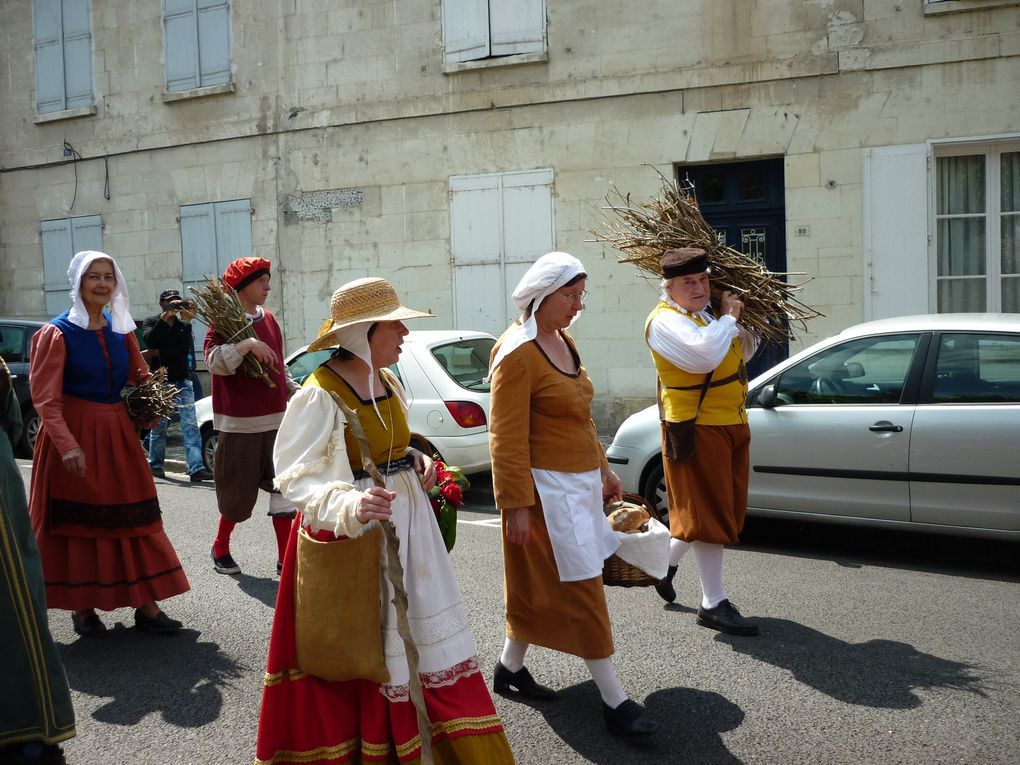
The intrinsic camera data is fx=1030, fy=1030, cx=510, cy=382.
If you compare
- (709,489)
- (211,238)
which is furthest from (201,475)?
(709,489)

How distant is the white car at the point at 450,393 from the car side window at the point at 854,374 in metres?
2.76

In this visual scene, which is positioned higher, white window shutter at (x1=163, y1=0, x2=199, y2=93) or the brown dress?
white window shutter at (x1=163, y1=0, x2=199, y2=93)

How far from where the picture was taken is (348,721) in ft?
10.4

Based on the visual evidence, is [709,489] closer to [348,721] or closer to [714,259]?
[714,259]

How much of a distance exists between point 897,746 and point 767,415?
3.26 m

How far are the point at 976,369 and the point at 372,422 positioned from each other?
443 centimetres

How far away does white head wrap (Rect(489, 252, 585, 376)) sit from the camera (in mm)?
3977

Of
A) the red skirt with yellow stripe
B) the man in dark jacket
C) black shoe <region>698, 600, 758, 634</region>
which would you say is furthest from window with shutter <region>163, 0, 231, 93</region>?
the red skirt with yellow stripe

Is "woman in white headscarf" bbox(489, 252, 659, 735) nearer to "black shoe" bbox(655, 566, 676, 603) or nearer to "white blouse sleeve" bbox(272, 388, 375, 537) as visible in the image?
"white blouse sleeve" bbox(272, 388, 375, 537)

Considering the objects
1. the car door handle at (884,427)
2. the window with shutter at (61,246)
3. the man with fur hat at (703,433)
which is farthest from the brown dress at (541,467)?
the window with shutter at (61,246)

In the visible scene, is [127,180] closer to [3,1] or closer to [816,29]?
[3,1]

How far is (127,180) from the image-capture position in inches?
629

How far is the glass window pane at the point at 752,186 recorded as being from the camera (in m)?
12.2

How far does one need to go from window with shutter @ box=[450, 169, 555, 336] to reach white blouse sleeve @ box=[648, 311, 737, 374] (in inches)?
312
